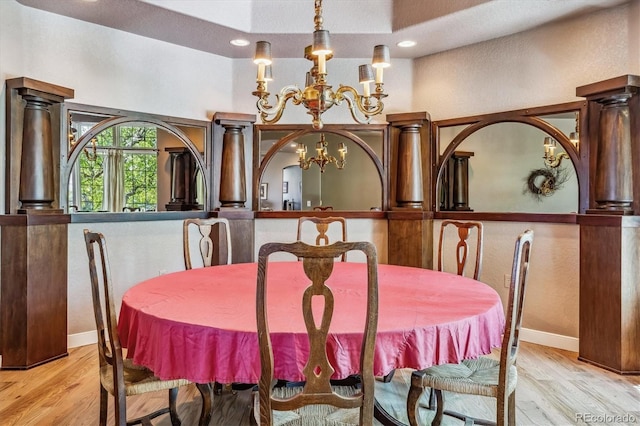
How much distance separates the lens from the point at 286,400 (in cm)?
135

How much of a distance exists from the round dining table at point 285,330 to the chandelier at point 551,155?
2.34m

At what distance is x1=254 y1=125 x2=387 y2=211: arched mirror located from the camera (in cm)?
436

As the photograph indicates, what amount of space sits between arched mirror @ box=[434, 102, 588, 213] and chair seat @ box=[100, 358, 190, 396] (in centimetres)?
324

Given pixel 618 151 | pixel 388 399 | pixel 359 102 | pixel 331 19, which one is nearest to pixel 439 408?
pixel 388 399

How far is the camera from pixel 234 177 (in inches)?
165

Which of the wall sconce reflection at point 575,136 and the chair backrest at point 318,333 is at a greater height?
the wall sconce reflection at point 575,136

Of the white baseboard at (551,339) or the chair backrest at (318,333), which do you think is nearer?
the chair backrest at (318,333)

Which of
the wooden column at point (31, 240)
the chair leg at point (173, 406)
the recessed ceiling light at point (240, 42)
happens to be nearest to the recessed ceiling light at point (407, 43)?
the recessed ceiling light at point (240, 42)

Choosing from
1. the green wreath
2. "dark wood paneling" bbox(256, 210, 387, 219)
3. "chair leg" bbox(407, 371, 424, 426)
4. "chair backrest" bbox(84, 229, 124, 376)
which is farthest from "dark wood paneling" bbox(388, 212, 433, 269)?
"chair backrest" bbox(84, 229, 124, 376)

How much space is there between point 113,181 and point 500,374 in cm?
380

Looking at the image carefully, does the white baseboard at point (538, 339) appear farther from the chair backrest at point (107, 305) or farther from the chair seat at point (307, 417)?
the chair seat at point (307, 417)

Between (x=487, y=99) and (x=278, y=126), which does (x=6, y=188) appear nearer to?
Answer: (x=278, y=126)

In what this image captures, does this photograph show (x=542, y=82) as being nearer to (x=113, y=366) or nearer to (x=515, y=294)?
(x=515, y=294)

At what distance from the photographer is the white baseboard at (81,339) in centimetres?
346
